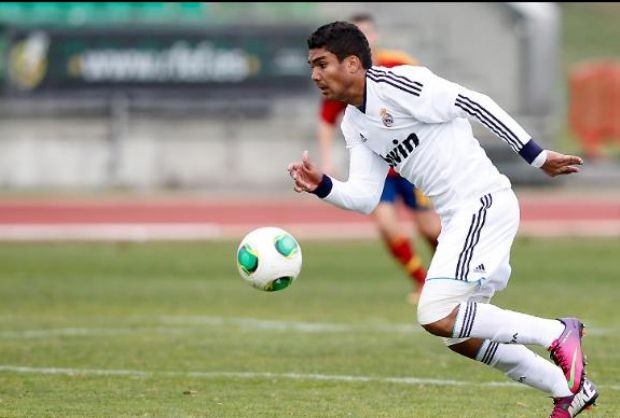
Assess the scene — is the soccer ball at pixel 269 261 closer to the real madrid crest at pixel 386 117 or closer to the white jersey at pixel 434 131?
the white jersey at pixel 434 131

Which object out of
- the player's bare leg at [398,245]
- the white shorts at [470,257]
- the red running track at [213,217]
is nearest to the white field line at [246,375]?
the white shorts at [470,257]

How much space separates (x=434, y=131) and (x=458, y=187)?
0.32 metres

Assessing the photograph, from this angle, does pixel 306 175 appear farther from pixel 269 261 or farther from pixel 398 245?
pixel 398 245

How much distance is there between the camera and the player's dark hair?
7.47m

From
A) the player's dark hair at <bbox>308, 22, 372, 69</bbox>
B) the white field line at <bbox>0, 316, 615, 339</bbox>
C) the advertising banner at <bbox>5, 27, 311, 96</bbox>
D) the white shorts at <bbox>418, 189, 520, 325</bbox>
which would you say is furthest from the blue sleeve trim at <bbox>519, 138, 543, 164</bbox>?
the advertising banner at <bbox>5, 27, 311, 96</bbox>

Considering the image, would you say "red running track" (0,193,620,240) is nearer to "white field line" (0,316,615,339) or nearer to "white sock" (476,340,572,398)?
"white field line" (0,316,615,339)

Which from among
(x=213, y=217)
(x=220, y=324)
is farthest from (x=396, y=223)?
(x=213, y=217)

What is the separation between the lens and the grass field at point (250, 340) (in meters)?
8.17

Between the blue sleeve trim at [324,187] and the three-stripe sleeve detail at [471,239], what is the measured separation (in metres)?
0.78

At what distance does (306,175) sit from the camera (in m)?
7.46

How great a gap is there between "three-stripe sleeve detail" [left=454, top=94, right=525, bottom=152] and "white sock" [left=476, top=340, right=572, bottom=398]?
3.47ft

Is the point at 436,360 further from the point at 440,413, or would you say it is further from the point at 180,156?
the point at 180,156

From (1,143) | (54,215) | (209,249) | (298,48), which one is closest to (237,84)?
(298,48)

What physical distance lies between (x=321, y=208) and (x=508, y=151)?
516 cm
